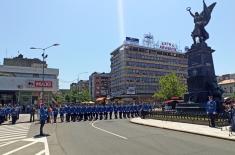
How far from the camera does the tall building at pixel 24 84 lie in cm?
7269

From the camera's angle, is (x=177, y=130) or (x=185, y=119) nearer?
(x=177, y=130)

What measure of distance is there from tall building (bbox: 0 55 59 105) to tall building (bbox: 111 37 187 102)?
61.5 m

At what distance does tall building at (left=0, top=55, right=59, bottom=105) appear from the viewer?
72688 millimetres

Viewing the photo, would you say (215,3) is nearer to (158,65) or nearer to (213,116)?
(213,116)

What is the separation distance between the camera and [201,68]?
1281 inches

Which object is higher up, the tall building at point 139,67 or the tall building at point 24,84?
the tall building at point 139,67

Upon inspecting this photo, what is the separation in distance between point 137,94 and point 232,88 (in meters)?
35.0

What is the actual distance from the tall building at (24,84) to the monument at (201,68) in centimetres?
4386

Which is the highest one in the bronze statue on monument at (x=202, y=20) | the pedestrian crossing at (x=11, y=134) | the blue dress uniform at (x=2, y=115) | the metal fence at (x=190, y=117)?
the bronze statue on monument at (x=202, y=20)

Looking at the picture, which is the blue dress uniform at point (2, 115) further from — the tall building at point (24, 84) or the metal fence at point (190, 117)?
the tall building at point (24, 84)

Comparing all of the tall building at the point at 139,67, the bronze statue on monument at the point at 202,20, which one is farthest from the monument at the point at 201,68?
the tall building at the point at 139,67

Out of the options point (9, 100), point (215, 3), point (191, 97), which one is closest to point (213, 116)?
point (191, 97)

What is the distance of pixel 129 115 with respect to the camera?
43.5 meters

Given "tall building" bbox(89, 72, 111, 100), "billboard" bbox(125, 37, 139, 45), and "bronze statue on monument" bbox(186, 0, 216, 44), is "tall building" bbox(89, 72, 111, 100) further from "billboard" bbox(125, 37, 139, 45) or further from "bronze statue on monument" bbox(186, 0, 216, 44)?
"bronze statue on monument" bbox(186, 0, 216, 44)
